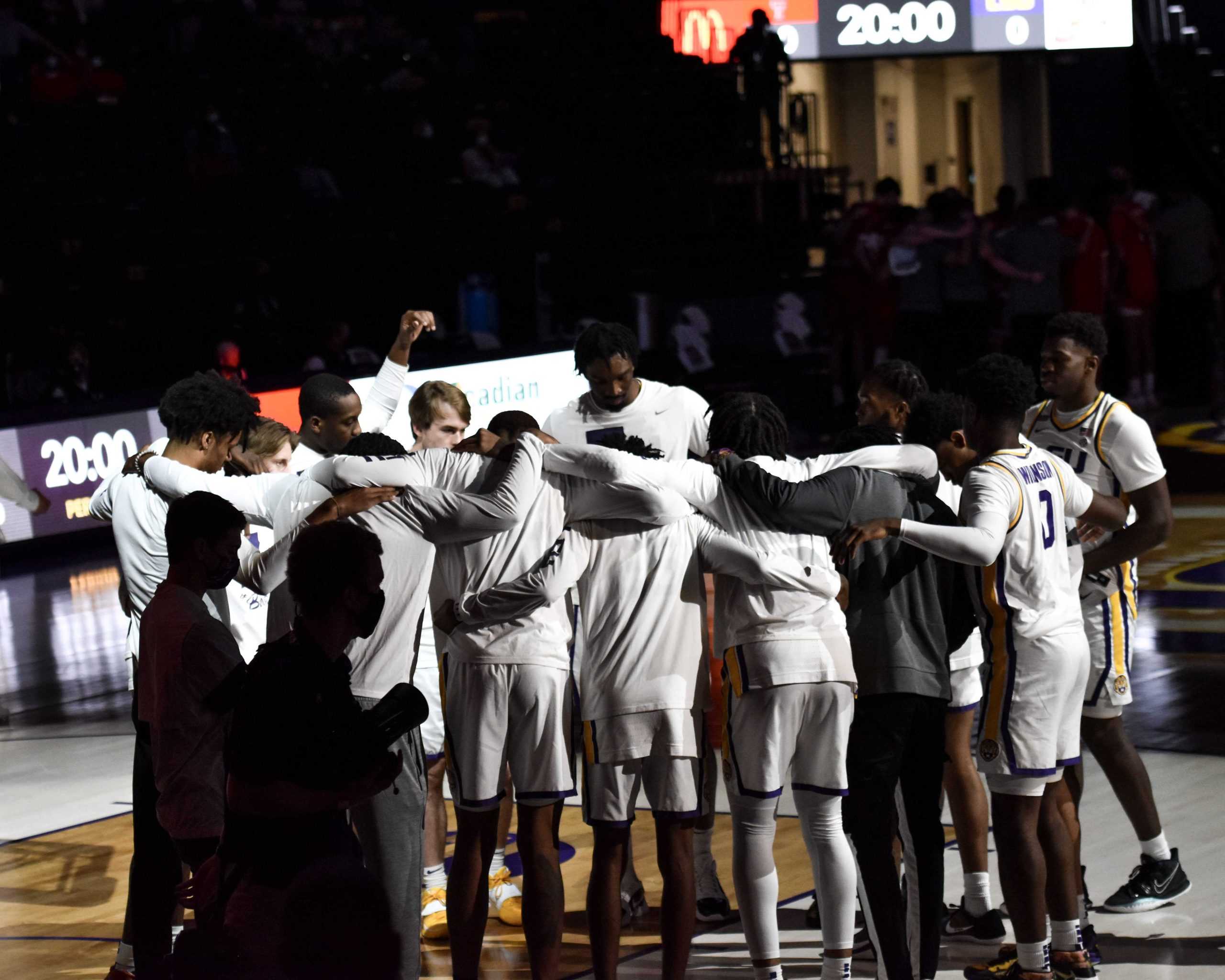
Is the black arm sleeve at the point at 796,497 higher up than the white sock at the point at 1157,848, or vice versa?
the black arm sleeve at the point at 796,497

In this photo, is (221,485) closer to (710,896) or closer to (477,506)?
(477,506)

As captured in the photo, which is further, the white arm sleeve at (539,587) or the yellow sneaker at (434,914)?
the yellow sneaker at (434,914)

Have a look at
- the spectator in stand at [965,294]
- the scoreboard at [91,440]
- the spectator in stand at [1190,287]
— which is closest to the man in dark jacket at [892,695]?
the scoreboard at [91,440]

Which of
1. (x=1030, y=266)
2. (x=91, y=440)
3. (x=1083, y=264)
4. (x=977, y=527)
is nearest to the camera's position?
(x=977, y=527)

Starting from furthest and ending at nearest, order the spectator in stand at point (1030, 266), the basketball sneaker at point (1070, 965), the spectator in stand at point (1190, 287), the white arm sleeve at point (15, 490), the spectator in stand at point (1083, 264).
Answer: the spectator in stand at point (1190, 287)
the spectator in stand at point (1083, 264)
the spectator in stand at point (1030, 266)
the white arm sleeve at point (15, 490)
the basketball sneaker at point (1070, 965)

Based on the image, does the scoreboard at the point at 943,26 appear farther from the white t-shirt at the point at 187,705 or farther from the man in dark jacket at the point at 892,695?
the white t-shirt at the point at 187,705

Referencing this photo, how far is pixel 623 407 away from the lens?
6930 millimetres

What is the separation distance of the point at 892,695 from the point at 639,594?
76 cm

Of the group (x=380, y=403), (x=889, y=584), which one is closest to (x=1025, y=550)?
(x=889, y=584)

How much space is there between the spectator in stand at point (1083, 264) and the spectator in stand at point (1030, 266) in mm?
88

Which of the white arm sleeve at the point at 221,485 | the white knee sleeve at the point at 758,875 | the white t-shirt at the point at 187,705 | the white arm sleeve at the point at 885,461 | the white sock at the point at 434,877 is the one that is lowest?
the white sock at the point at 434,877

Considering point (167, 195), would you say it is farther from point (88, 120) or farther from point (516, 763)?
point (516, 763)

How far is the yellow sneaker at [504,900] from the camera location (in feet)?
19.5

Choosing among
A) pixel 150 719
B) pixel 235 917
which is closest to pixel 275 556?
pixel 150 719
